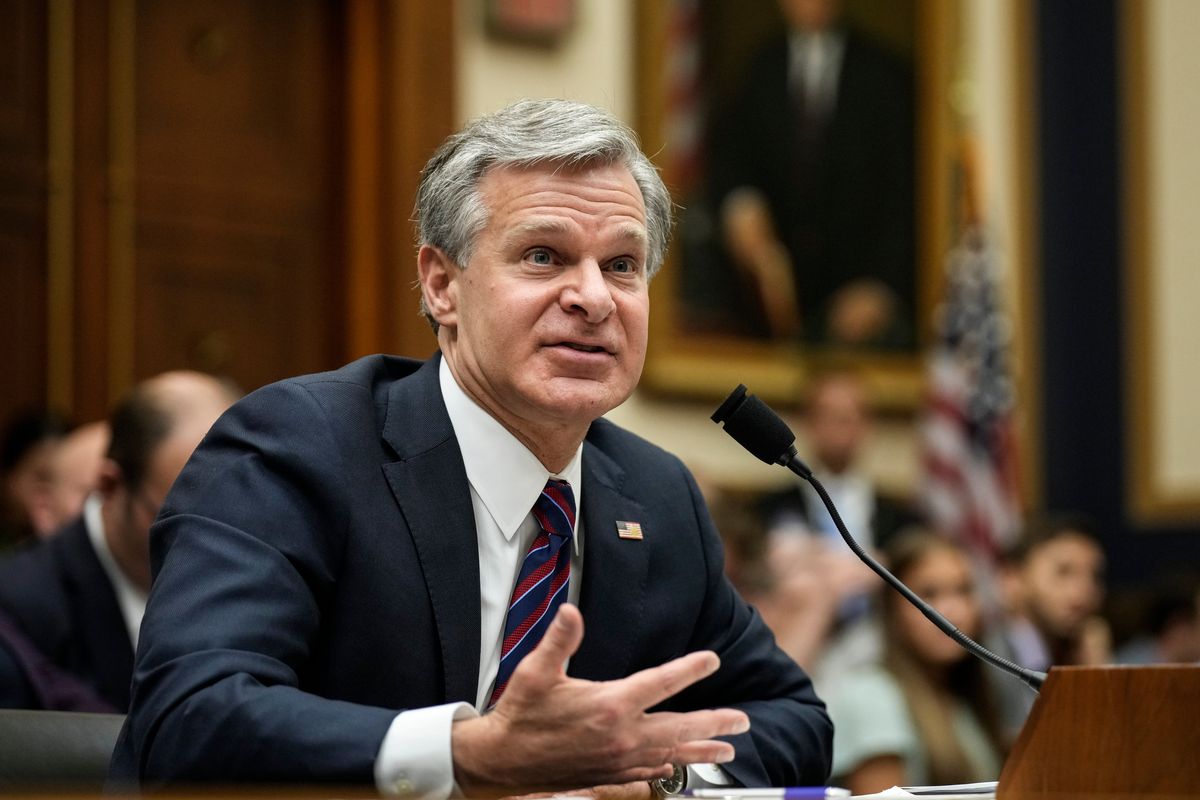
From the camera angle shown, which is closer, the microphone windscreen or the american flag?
the microphone windscreen

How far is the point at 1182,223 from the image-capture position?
350 inches

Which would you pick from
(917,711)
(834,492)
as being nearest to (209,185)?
(834,492)

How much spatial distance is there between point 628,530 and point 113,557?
4.72 feet

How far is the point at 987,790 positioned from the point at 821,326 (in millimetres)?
5703

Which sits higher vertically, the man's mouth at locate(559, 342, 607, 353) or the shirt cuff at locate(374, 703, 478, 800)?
the man's mouth at locate(559, 342, 607, 353)

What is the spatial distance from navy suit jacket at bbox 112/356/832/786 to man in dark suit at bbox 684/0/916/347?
15.5ft

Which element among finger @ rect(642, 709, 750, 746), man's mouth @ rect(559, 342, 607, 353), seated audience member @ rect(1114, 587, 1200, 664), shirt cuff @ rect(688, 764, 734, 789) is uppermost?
man's mouth @ rect(559, 342, 607, 353)

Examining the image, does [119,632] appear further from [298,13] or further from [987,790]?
[298,13]

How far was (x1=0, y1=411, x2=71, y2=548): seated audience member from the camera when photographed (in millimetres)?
4348

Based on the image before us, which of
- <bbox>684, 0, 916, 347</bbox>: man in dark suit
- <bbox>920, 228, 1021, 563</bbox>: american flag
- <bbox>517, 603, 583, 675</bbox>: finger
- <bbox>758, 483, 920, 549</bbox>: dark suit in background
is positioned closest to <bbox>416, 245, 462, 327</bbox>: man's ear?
<bbox>517, 603, 583, 675</bbox>: finger

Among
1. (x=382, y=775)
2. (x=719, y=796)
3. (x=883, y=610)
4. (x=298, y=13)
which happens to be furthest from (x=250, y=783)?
(x=298, y=13)

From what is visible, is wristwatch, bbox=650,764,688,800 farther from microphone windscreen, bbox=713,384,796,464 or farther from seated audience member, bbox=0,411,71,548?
seated audience member, bbox=0,411,71,548

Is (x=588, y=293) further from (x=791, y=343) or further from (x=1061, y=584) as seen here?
(x=791, y=343)

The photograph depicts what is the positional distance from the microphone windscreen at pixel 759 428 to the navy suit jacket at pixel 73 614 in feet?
4.91
